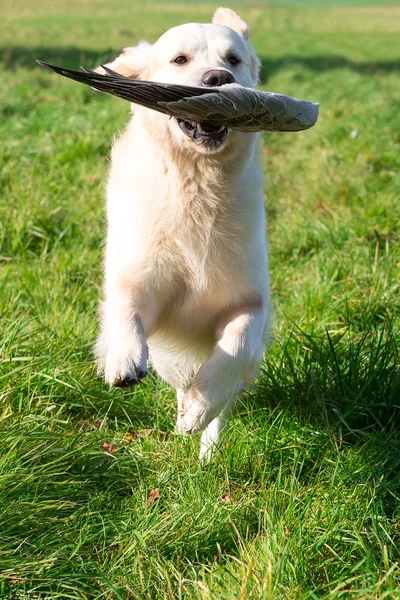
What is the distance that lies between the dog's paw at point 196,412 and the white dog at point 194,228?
11 centimetres

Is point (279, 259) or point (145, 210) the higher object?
point (145, 210)

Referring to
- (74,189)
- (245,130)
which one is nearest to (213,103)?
(245,130)

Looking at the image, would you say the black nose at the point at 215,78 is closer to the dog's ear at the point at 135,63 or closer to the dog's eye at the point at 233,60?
the dog's eye at the point at 233,60

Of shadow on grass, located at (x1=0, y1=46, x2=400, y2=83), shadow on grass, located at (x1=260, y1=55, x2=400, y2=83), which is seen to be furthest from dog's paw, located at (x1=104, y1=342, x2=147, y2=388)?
shadow on grass, located at (x1=260, y1=55, x2=400, y2=83)

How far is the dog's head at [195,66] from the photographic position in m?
3.18

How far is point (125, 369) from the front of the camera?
2.81 meters

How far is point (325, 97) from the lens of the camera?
10836mm

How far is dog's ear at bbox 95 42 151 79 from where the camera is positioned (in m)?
3.63

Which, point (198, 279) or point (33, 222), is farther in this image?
point (33, 222)

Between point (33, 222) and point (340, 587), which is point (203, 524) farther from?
point (33, 222)

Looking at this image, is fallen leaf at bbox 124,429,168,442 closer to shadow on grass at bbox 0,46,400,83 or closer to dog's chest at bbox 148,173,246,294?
dog's chest at bbox 148,173,246,294

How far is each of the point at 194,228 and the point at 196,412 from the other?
862 millimetres

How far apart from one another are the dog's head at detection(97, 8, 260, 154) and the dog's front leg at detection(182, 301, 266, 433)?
0.75m

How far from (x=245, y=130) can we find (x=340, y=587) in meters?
1.75
